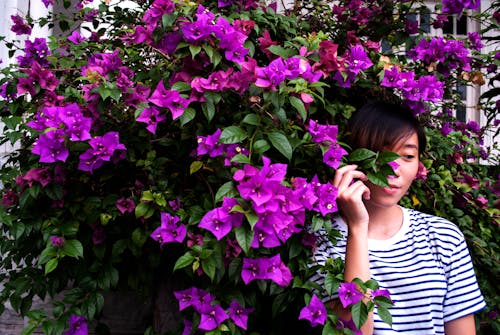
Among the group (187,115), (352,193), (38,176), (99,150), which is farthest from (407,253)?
(38,176)

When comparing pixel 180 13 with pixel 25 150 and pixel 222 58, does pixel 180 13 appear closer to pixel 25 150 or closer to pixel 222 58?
pixel 222 58

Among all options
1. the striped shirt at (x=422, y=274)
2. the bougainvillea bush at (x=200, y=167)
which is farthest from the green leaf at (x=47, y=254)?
the striped shirt at (x=422, y=274)

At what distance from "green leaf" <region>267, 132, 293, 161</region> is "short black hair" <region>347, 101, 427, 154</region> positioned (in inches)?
14.7

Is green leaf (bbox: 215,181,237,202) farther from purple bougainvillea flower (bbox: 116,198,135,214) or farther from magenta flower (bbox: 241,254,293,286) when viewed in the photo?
purple bougainvillea flower (bbox: 116,198,135,214)

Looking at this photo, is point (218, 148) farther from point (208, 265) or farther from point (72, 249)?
point (72, 249)

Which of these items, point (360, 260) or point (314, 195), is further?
point (360, 260)

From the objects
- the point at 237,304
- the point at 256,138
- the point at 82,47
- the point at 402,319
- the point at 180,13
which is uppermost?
the point at 180,13

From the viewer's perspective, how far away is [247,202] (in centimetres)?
83

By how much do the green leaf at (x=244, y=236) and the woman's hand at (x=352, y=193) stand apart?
0.27 m

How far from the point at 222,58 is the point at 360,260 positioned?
0.57m

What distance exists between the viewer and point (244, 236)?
0.82 metres

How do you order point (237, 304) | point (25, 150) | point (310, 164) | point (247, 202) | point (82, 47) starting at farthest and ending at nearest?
point (82, 47) → point (25, 150) → point (310, 164) → point (237, 304) → point (247, 202)

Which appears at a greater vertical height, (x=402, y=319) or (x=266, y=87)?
(x=266, y=87)

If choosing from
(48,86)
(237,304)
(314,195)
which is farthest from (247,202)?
(48,86)
